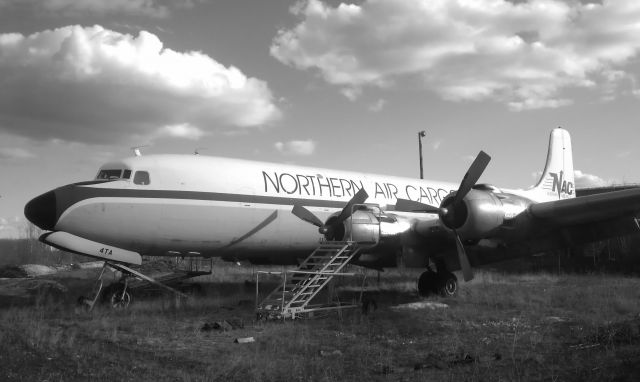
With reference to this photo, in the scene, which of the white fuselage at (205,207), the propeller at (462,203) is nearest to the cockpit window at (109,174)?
the white fuselage at (205,207)

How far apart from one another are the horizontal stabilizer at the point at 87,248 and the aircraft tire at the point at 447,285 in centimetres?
820

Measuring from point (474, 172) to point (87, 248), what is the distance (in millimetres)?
9035

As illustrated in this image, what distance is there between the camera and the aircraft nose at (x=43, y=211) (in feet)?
38.1

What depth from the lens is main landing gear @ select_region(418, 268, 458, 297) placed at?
49.5 feet

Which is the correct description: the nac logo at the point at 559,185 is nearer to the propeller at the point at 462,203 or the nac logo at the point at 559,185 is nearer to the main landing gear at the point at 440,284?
the main landing gear at the point at 440,284

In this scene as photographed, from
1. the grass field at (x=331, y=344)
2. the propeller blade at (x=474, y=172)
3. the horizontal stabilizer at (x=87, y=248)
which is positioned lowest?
the grass field at (x=331, y=344)

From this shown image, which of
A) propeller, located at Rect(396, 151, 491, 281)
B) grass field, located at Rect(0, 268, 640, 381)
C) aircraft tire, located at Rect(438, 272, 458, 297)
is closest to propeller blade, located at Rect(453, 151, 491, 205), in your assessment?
propeller, located at Rect(396, 151, 491, 281)

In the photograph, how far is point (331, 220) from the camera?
45.4 ft

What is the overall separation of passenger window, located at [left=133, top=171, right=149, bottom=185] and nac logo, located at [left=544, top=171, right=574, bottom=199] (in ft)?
49.8

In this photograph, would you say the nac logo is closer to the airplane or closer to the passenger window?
the airplane

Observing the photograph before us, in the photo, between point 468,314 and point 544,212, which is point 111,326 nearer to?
point 468,314

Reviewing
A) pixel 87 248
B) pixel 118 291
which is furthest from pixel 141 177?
pixel 118 291

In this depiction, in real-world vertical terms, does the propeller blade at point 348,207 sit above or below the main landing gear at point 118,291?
above

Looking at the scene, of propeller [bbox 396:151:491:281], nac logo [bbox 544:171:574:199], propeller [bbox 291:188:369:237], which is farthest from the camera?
nac logo [bbox 544:171:574:199]
